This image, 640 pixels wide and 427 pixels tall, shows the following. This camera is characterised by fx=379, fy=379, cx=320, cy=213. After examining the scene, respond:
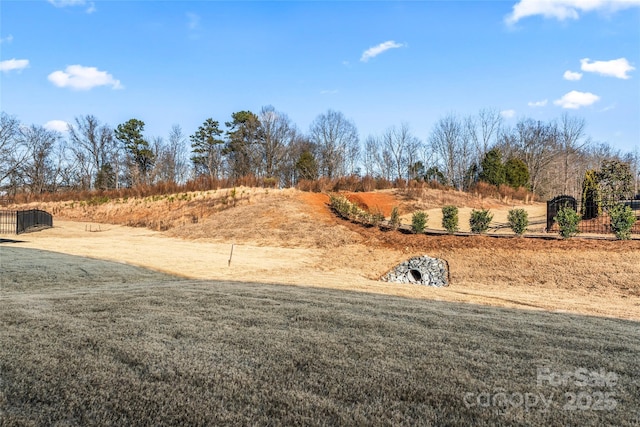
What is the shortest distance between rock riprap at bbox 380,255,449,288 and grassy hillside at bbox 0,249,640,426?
7.01 metres

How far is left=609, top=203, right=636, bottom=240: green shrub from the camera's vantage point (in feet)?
35.3

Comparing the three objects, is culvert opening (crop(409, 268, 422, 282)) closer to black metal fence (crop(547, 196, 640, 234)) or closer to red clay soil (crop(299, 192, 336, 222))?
Result: black metal fence (crop(547, 196, 640, 234))

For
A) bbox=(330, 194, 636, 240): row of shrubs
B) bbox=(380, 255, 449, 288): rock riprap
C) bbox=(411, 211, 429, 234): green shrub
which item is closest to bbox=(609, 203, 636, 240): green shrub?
bbox=(330, 194, 636, 240): row of shrubs

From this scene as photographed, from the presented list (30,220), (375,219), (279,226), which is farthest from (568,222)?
(30,220)

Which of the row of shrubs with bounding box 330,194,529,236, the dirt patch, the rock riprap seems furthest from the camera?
the row of shrubs with bounding box 330,194,529,236

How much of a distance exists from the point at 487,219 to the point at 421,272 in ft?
11.4

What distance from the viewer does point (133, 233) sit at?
19.9 meters

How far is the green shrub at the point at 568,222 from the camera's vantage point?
11.3 meters

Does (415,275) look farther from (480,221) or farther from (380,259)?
(480,221)

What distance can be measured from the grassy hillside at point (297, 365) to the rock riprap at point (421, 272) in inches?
276

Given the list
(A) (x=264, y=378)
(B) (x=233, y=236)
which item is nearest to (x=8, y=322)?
(A) (x=264, y=378)

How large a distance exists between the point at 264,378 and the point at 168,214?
22.3 m

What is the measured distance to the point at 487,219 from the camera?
520 inches

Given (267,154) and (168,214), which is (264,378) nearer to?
(168,214)
